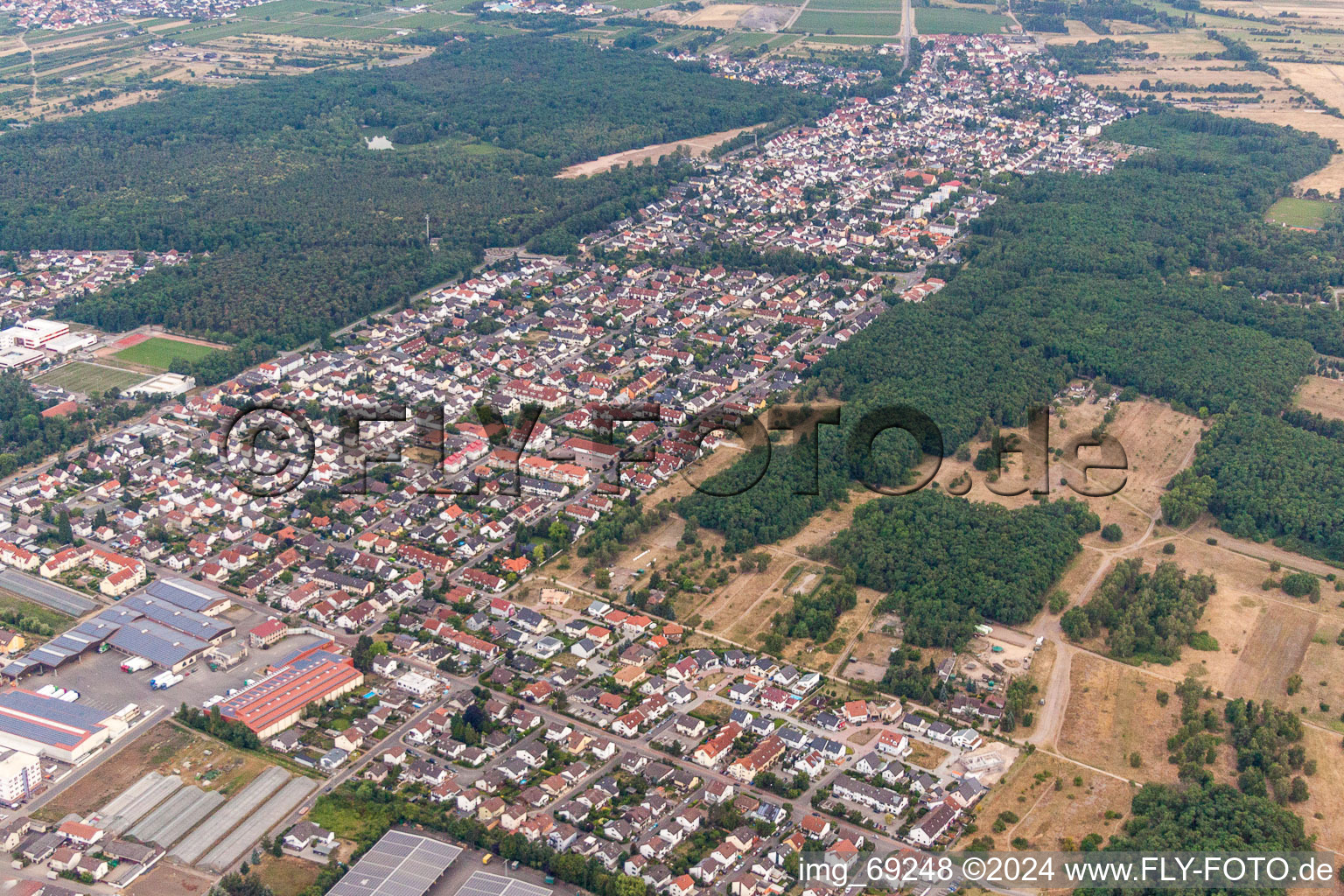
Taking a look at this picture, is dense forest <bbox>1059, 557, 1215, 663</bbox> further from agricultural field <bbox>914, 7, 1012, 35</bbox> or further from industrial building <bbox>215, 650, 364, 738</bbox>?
agricultural field <bbox>914, 7, 1012, 35</bbox>

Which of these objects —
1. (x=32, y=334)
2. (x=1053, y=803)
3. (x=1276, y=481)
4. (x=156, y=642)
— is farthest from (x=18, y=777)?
(x=1276, y=481)

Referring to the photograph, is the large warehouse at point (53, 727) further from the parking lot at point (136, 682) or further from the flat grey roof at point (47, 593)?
the flat grey roof at point (47, 593)

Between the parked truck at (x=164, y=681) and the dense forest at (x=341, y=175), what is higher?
the dense forest at (x=341, y=175)

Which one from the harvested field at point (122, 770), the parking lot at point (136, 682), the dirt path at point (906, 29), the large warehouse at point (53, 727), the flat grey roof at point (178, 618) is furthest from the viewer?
the dirt path at point (906, 29)

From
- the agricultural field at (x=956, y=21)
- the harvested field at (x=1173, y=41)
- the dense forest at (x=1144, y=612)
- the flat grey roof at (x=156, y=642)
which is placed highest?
the agricultural field at (x=956, y=21)

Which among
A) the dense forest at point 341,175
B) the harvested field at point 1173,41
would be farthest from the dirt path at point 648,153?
the harvested field at point 1173,41

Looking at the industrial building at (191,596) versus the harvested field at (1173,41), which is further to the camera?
the harvested field at (1173,41)

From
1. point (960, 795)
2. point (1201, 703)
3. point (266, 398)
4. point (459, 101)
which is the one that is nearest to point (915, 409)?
point (1201, 703)
